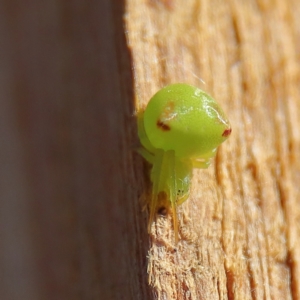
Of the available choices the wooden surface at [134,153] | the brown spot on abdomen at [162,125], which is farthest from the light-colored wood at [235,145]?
the brown spot on abdomen at [162,125]

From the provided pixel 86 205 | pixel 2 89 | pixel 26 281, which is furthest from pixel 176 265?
pixel 2 89

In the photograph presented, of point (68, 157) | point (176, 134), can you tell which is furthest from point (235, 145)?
point (68, 157)

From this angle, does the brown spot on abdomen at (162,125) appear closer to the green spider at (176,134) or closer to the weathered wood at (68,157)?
the green spider at (176,134)

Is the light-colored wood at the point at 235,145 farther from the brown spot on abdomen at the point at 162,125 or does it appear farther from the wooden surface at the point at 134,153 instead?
the brown spot on abdomen at the point at 162,125

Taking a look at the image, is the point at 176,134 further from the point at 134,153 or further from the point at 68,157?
the point at 68,157

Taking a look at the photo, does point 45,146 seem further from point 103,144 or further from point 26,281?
point 26,281
